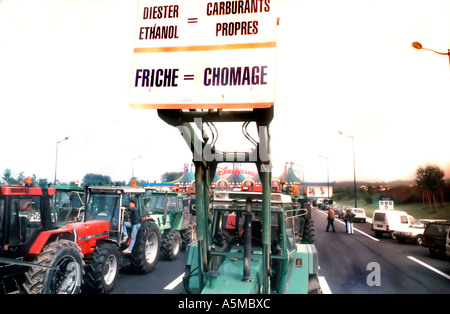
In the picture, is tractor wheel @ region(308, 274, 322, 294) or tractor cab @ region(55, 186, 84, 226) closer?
tractor wheel @ region(308, 274, 322, 294)

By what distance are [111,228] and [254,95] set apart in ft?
20.9

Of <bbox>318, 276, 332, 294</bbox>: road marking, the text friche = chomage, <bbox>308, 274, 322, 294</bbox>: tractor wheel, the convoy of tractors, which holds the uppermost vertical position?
the text friche = chomage

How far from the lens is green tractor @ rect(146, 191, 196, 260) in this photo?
10758 mm

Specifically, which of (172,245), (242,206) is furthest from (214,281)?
(172,245)

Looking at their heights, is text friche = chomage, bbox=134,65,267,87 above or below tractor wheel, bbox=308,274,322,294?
above

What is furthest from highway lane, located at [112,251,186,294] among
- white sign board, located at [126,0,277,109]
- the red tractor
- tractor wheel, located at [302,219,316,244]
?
white sign board, located at [126,0,277,109]

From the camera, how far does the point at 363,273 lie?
10070mm

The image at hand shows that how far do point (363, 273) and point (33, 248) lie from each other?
31.8 ft

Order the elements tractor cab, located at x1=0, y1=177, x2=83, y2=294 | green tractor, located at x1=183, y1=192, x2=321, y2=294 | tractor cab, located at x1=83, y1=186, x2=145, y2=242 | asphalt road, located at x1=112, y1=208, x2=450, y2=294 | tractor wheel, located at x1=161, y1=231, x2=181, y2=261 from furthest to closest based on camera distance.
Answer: tractor wheel, located at x1=161, y1=231, x2=181, y2=261
tractor cab, located at x1=83, y1=186, x2=145, y2=242
asphalt road, located at x1=112, y1=208, x2=450, y2=294
tractor cab, located at x1=0, y1=177, x2=83, y2=294
green tractor, located at x1=183, y1=192, x2=321, y2=294

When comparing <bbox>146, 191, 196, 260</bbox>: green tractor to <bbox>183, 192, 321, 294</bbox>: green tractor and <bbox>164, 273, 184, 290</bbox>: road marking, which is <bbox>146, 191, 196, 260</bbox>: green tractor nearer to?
<bbox>164, 273, 184, 290</bbox>: road marking

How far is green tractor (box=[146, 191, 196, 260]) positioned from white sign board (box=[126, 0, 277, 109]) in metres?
7.45

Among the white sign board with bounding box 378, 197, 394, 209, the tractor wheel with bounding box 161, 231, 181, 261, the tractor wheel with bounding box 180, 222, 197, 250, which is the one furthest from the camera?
the white sign board with bounding box 378, 197, 394, 209

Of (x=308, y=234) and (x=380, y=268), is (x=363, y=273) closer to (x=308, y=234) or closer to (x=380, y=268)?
(x=380, y=268)

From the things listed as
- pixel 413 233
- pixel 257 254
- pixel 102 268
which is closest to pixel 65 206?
pixel 102 268
